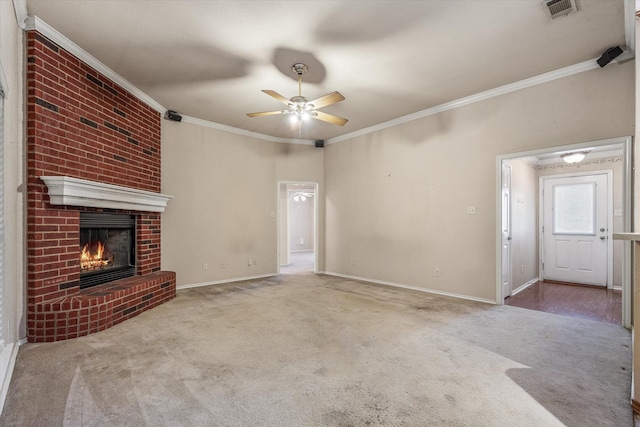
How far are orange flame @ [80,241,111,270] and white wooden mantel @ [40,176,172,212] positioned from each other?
59 centimetres

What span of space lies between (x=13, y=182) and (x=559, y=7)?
468 centimetres

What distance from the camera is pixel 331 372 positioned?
2207 millimetres

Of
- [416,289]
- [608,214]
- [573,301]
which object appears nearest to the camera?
[573,301]

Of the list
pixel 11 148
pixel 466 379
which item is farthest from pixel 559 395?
pixel 11 148

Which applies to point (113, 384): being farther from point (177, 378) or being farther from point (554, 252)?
point (554, 252)

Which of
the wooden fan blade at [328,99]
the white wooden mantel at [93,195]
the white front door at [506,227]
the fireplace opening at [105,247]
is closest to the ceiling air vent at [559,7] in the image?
the wooden fan blade at [328,99]

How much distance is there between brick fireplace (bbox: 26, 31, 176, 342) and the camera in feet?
8.79

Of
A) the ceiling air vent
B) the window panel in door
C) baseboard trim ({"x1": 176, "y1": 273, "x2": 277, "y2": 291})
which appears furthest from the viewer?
the window panel in door

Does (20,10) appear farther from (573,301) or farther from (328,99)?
(573,301)

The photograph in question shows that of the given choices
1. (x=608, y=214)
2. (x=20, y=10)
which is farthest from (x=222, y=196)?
(x=608, y=214)

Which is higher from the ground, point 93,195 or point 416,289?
point 93,195

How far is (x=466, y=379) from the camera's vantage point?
6.93ft

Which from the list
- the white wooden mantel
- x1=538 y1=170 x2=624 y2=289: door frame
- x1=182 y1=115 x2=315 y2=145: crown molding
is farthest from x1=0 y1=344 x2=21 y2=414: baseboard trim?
x1=538 y1=170 x2=624 y2=289: door frame

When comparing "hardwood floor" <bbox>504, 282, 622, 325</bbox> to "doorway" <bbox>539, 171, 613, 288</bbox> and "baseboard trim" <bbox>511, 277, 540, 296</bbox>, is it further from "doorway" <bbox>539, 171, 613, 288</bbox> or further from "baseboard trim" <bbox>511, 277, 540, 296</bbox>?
"doorway" <bbox>539, 171, 613, 288</bbox>
